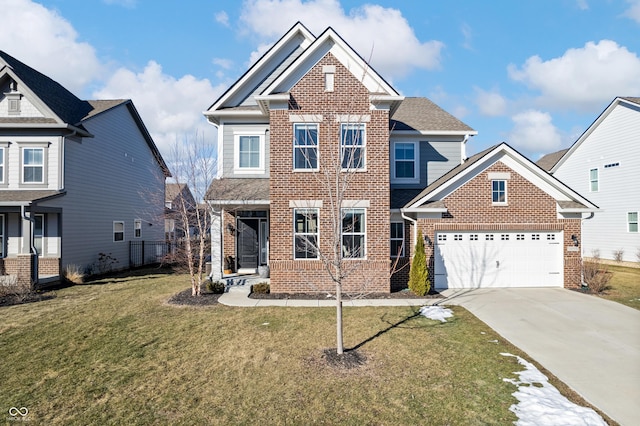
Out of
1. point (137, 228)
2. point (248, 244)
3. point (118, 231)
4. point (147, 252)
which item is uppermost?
point (137, 228)

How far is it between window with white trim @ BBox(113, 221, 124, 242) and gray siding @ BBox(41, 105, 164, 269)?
25cm

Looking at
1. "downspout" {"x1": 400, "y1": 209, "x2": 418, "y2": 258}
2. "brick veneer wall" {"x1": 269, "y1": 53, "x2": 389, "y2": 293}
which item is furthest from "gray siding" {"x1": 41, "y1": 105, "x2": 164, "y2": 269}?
"downspout" {"x1": 400, "y1": 209, "x2": 418, "y2": 258}

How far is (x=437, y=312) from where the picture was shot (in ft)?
31.6

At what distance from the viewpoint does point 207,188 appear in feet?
43.7

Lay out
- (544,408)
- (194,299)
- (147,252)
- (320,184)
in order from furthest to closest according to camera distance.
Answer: (147,252) → (320,184) → (194,299) → (544,408)

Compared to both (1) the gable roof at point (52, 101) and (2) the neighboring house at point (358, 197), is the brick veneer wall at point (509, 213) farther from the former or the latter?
(1) the gable roof at point (52, 101)

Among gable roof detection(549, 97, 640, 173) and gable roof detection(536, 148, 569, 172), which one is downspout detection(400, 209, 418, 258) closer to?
gable roof detection(549, 97, 640, 173)

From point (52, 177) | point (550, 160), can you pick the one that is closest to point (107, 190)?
point (52, 177)

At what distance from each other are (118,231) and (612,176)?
30563mm

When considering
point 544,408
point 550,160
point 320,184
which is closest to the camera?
point 544,408

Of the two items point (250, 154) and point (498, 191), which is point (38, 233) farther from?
point (498, 191)

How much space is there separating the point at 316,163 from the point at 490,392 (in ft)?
28.7

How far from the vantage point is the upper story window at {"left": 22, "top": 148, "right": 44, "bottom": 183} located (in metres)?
15.5

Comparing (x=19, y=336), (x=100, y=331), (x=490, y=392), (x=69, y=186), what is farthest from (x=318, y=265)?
(x=69, y=186)
